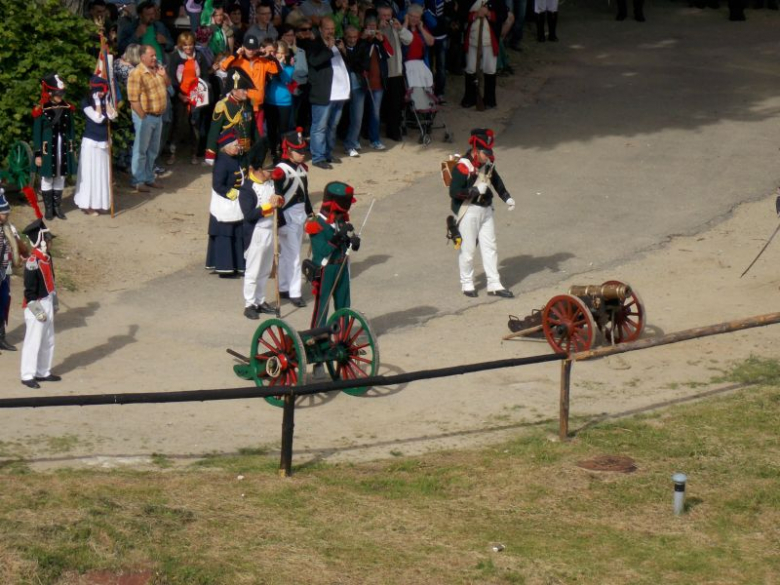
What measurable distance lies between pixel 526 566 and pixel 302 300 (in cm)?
660

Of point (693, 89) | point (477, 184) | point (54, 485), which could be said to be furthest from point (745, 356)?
point (693, 89)

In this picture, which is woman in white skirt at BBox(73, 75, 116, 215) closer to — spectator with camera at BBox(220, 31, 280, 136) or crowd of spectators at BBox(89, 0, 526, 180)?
crowd of spectators at BBox(89, 0, 526, 180)

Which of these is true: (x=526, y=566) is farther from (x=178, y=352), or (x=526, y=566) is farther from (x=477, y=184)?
(x=477, y=184)

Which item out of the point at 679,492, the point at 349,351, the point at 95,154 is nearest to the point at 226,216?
the point at 95,154

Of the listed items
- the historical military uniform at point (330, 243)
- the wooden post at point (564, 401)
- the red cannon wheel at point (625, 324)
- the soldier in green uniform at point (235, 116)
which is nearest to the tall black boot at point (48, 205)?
the soldier in green uniform at point (235, 116)

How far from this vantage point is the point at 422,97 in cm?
1992

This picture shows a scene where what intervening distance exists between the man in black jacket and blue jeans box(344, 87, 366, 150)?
387mm

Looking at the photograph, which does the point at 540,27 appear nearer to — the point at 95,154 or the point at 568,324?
the point at 95,154

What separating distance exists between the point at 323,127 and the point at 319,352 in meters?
7.17

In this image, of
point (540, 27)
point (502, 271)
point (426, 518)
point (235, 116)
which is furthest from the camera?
point (540, 27)

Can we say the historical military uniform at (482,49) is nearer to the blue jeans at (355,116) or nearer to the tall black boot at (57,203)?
the blue jeans at (355,116)

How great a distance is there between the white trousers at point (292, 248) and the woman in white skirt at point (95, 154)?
309 centimetres

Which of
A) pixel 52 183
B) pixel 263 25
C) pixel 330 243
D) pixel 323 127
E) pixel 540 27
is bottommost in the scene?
pixel 52 183

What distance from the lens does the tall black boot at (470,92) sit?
21.4 metres
